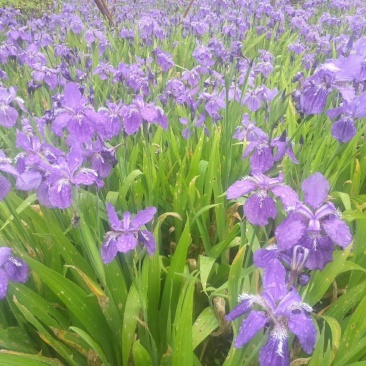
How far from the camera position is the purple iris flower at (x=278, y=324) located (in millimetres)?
917

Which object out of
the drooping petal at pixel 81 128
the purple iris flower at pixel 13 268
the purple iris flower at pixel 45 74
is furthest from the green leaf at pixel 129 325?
the purple iris flower at pixel 45 74

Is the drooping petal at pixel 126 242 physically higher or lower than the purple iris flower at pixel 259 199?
lower

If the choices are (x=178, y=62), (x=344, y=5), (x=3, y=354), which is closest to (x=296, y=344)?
(x=3, y=354)

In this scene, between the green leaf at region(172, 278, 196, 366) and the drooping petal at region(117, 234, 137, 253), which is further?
the drooping petal at region(117, 234, 137, 253)

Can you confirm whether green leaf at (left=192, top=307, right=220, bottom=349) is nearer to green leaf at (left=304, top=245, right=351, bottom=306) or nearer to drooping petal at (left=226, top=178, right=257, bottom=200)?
green leaf at (left=304, top=245, right=351, bottom=306)

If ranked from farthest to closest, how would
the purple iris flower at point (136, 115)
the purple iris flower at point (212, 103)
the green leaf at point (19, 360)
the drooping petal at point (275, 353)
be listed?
the purple iris flower at point (212, 103)
the purple iris flower at point (136, 115)
the green leaf at point (19, 360)
the drooping petal at point (275, 353)

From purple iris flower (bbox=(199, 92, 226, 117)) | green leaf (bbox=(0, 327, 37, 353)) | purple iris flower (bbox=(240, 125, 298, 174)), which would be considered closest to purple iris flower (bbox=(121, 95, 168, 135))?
purple iris flower (bbox=(240, 125, 298, 174))

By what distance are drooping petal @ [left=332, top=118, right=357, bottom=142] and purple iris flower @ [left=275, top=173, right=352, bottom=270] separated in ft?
2.67

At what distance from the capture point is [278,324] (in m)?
0.94

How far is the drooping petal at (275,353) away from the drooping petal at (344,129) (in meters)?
1.13

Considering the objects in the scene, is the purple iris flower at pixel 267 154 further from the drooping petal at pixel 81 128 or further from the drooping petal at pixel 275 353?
the drooping petal at pixel 275 353

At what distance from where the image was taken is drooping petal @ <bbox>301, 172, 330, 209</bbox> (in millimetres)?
1136

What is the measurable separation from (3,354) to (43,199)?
1.63 ft

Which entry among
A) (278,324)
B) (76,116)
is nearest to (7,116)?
(76,116)
